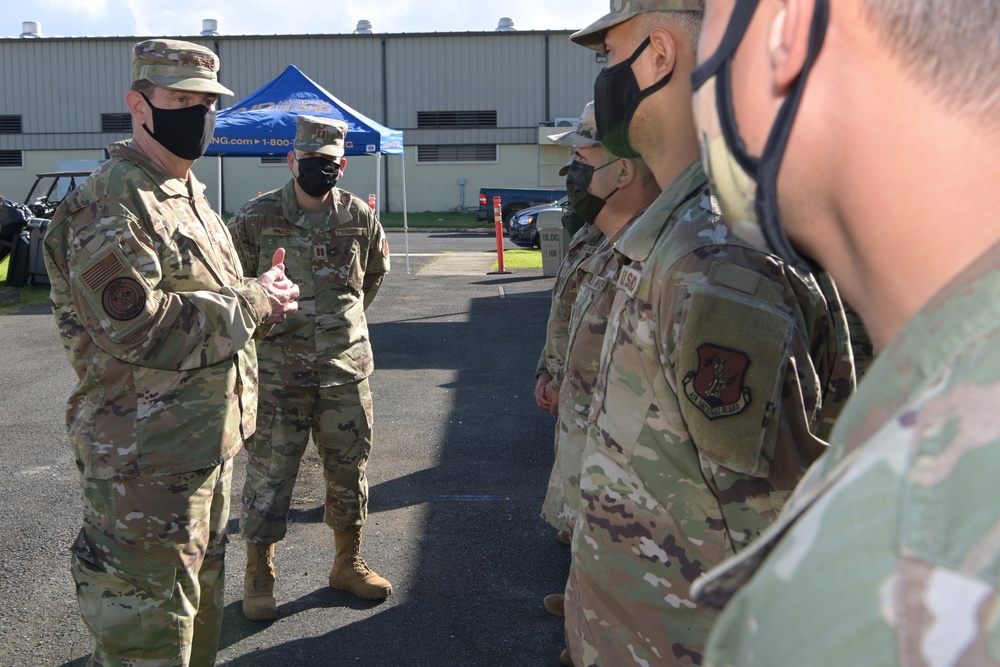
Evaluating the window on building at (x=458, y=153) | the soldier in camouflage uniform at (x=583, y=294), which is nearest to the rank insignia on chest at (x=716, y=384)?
the soldier in camouflage uniform at (x=583, y=294)

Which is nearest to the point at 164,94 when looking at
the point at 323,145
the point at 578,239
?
the point at 323,145

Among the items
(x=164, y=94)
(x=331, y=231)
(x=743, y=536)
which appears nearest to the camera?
(x=743, y=536)

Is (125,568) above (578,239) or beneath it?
beneath

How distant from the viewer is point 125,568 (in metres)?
2.87

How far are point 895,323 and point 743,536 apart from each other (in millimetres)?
1197

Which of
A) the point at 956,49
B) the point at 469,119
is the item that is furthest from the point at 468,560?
the point at 469,119

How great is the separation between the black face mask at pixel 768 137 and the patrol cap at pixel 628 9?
134cm

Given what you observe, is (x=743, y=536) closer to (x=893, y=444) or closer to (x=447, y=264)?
(x=893, y=444)

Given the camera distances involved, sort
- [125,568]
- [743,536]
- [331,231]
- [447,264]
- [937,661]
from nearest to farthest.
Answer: [937,661]
[743,536]
[125,568]
[331,231]
[447,264]

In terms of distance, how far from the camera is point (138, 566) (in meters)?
2.88

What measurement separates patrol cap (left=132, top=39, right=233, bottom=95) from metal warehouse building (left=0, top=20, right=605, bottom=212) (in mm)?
29634

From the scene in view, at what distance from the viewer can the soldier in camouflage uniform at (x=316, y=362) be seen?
14.4 ft

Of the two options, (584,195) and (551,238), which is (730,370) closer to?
(584,195)

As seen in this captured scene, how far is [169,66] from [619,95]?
171 centimetres
